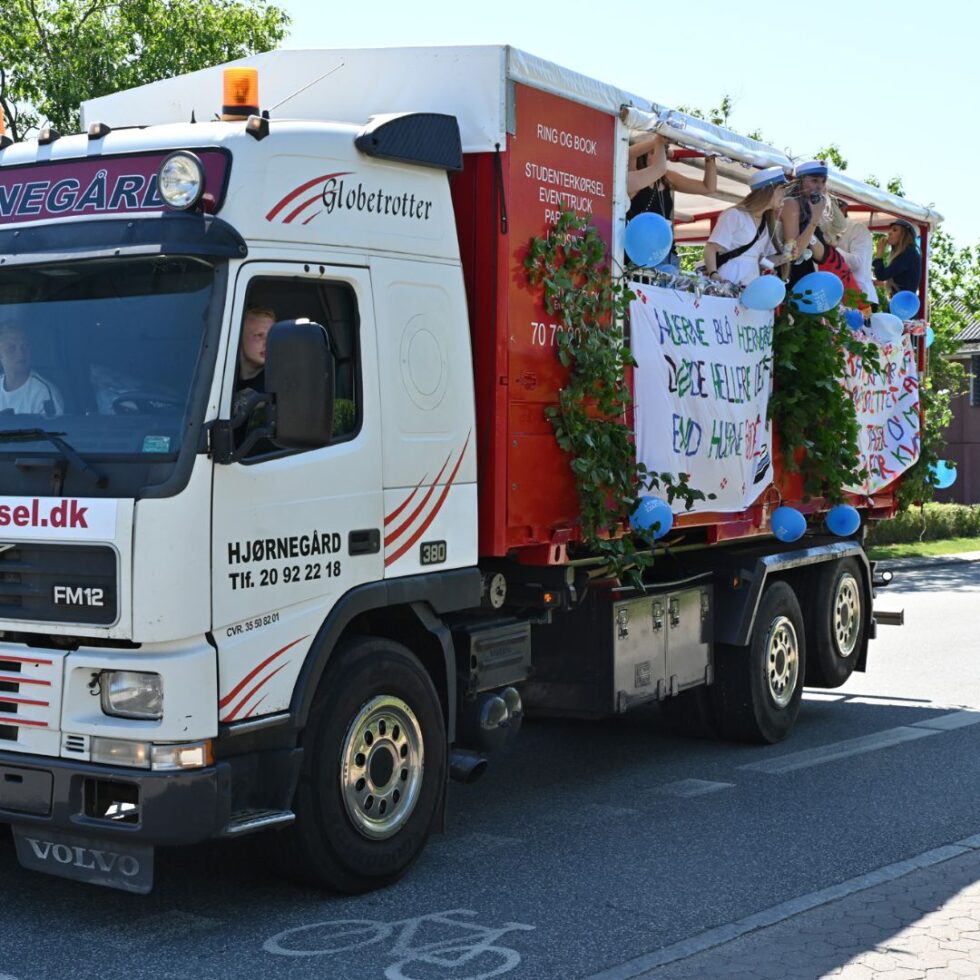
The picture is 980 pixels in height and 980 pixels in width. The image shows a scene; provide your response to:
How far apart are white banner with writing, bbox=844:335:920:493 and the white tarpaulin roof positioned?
2683 millimetres

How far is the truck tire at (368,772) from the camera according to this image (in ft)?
18.1

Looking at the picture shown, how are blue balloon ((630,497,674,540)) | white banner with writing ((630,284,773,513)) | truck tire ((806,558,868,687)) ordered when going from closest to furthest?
1. blue balloon ((630,497,674,540))
2. white banner with writing ((630,284,773,513))
3. truck tire ((806,558,868,687))

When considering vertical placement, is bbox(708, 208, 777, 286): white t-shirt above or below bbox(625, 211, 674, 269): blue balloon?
above

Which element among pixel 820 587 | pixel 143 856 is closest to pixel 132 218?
pixel 143 856

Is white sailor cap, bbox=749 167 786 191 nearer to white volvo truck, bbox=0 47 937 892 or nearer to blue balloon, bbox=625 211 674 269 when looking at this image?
blue balloon, bbox=625 211 674 269

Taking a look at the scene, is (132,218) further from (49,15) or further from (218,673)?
(49,15)

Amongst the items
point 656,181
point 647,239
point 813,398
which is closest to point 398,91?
point 647,239

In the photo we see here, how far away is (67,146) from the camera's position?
5.62 m

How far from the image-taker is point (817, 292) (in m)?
8.93

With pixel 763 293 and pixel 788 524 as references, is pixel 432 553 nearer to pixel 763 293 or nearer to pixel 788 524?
pixel 763 293

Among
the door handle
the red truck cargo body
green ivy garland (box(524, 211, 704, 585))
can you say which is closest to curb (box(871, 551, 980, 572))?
green ivy garland (box(524, 211, 704, 585))

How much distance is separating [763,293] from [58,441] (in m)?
4.55

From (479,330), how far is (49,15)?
18.3 m

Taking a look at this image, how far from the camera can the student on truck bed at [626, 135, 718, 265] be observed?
765 centimetres
